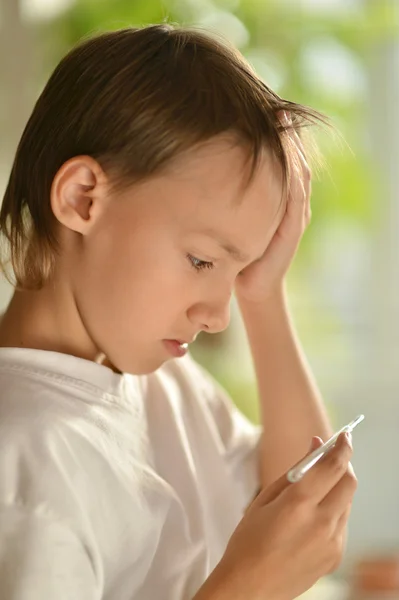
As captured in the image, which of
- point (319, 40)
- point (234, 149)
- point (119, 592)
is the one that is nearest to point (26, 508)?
point (119, 592)

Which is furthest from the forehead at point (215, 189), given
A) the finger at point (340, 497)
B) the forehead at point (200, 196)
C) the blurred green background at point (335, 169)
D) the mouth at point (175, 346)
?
the blurred green background at point (335, 169)

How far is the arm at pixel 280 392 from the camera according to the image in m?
1.14

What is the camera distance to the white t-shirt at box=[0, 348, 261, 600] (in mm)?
789

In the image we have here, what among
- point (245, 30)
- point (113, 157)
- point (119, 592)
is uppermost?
point (245, 30)

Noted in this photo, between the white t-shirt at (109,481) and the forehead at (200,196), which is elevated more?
the forehead at (200,196)

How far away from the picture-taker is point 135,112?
892 mm

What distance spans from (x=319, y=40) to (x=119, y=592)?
1.86 meters

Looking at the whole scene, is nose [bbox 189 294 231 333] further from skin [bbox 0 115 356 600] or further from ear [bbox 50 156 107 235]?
ear [bbox 50 156 107 235]

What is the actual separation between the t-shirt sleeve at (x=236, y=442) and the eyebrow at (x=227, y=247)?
11.1 inches

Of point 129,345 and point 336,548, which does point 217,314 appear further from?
point 336,548

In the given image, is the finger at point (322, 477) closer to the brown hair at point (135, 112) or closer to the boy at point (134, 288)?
the boy at point (134, 288)

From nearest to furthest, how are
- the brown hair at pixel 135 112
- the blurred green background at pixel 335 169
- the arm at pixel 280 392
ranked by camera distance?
the brown hair at pixel 135 112, the arm at pixel 280 392, the blurred green background at pixel 335 169

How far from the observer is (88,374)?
95cm

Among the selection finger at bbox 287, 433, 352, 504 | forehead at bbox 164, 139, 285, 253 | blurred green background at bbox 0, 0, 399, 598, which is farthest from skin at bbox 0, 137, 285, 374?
blurred green background at bbox 0, 0, 399, 598
